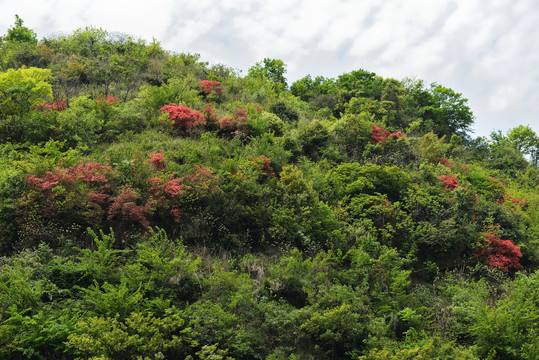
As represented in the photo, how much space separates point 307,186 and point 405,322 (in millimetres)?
5806

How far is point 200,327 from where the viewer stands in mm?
7098

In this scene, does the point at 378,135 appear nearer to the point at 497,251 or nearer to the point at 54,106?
the point at 497,251

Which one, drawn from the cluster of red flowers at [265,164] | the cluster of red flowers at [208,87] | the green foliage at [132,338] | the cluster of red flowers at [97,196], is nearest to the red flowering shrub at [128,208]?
the cluster of red flowers at [97,196]

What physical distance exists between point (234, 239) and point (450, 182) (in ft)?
39.6

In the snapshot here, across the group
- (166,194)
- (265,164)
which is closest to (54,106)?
(166,194)

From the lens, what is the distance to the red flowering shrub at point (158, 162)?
11.2m

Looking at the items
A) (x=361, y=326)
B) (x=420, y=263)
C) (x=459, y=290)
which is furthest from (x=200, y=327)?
(x=420, y=263)

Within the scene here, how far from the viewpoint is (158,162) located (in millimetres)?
11367

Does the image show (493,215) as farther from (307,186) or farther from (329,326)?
(329,326)

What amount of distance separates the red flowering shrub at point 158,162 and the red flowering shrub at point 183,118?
4.34 meters

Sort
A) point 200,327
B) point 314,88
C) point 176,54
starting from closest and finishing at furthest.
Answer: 1. point 200,327
2. point 176,54
3. point 314,88

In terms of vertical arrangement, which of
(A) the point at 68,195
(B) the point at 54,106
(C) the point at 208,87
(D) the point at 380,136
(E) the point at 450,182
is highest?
(C) the point at 208,87

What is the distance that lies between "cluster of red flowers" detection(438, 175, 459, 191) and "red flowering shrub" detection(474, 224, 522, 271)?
2.84 metres

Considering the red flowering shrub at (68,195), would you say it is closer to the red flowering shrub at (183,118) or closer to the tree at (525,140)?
the red flowering shrub at (183,118)
